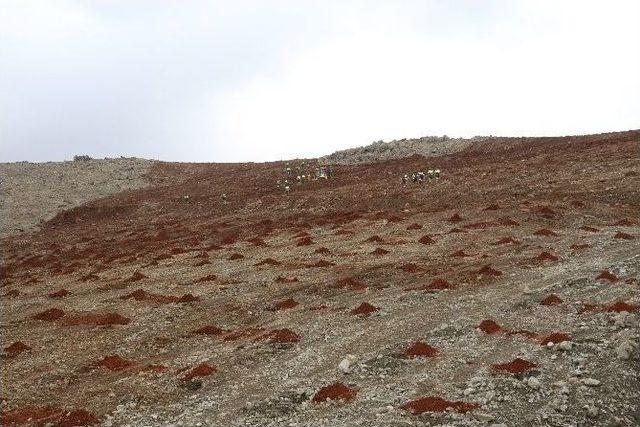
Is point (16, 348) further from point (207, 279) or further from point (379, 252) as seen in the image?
point (379, 252)

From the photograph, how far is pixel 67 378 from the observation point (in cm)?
1534

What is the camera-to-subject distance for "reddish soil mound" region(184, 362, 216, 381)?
14415 mm

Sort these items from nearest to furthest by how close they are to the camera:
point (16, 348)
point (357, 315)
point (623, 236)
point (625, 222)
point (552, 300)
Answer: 1. point (552, 300)
2. point (16, 348)
3. point (357, 315)
4. point (623, 236)
5. point (625, 222)

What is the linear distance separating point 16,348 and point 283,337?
889cm

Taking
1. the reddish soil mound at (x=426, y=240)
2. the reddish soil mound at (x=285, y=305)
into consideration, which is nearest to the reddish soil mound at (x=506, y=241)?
the reddish soil mound at (x=426, y=240)

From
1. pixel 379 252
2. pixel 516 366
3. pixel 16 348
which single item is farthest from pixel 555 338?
pixel 16 348

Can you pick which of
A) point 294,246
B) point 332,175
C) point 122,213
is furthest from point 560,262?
point 122,213

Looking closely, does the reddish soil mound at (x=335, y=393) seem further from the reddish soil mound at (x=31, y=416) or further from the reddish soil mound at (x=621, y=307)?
the reddish soil mound at (x=621, y=307)

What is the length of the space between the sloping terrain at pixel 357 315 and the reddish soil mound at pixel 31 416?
0.29 ft

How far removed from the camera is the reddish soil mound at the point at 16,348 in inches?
696

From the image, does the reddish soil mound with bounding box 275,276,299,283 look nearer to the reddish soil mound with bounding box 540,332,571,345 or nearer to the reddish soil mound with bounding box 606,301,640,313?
the reddish soil mound with bounding box 540,332,571,345

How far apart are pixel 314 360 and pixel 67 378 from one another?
22.7 ft

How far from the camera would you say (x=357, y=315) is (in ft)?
59.8

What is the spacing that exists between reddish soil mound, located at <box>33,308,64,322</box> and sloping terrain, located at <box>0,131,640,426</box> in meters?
0.22
